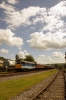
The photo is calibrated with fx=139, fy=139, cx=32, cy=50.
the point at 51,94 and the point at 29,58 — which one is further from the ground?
the point at 29,58

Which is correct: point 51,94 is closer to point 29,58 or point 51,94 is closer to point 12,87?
point 12,87

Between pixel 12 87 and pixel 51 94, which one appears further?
pixel 12 87

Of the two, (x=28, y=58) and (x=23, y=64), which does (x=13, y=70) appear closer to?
(x=23, y=64)

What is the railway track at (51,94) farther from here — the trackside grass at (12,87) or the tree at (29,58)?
the tree at (29,58)

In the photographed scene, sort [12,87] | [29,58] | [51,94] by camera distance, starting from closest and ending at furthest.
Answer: [51,94] < [12,87] < [29,58]

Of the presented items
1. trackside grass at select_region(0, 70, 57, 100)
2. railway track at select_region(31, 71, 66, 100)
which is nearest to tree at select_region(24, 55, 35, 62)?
trackside grass at select_region(0, 70, 57, 100)

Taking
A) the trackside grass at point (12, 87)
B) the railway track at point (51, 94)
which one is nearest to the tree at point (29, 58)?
the trackside grass at point (12, 87)

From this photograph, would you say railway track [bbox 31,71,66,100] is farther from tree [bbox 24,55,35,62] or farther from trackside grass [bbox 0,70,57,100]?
tree [bbox 24,55,35,62]

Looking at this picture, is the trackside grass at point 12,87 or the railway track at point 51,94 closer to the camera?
the railway track at point 51,94

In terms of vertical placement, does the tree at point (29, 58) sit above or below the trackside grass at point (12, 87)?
above

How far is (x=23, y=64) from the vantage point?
154 feet

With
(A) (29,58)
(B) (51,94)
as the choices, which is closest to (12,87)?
(B) (51,94)

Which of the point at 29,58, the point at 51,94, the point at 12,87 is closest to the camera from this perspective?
the point at 51,94

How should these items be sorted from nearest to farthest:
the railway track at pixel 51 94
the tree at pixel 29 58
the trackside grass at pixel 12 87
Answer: the railway track at pixel 51 94 → the trackside grass at pixel 12 87 → the tree at pixel 29 58
